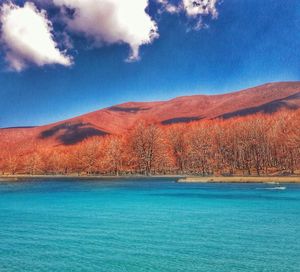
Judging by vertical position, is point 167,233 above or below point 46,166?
below

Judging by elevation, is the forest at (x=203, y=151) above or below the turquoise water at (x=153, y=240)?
above

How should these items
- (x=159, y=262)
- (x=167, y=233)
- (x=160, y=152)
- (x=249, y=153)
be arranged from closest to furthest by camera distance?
(x=159, y=262) < (x=167, y=233) < (x=249, y=153) < (x=160, y=152)

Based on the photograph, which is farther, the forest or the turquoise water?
the forest

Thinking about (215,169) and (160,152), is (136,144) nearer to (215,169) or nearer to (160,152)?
(160,152)

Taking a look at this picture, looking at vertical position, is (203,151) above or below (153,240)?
above

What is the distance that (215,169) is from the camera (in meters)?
119

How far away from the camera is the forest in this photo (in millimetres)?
103438

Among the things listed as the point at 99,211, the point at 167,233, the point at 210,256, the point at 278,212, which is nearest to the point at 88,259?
the point at 210,256

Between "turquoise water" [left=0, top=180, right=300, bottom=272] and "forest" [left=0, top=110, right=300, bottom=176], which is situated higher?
"forest" [left=0, top=110, right=300, bottom=176]

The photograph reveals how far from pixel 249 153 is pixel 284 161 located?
10.7 meters

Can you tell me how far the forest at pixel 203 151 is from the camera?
103438 mm

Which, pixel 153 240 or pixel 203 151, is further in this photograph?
pixel 203 151

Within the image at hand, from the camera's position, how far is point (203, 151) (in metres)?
112

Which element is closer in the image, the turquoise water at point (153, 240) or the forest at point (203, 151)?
the turquoise water at point (153, 240)
